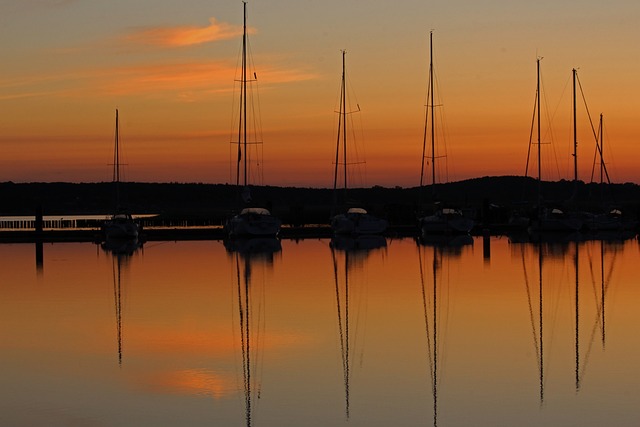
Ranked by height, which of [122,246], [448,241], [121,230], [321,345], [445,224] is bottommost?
[321,345]

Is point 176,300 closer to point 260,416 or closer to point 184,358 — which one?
point 184,358

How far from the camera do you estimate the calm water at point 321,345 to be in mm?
16734

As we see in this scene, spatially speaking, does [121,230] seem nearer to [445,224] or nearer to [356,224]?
[356,224]

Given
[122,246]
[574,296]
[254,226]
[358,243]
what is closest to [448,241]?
[358,243]

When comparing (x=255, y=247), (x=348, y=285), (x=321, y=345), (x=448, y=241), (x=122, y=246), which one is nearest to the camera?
(x=321, y=345)

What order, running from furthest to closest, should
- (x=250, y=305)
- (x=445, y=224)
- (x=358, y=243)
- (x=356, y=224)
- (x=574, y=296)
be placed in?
(x=445, y=224) < (x=356, y=224) < (x=358, y=243) < (x=574, y=296) < (x=250, y=305)

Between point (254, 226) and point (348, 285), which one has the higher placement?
point (254, 226)

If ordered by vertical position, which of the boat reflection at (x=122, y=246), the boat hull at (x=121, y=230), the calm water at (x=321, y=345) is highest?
the boat hull at (x=121, y=230)

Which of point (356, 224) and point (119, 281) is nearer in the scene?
point (119, 281)

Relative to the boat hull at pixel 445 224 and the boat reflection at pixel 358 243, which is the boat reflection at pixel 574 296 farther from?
the boat hull at pixel 445 224

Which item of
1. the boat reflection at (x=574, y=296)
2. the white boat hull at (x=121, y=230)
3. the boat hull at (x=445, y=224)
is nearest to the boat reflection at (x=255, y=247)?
the white boat hull at (x=121, y=230)

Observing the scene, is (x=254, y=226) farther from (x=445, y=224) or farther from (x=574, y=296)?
(x=574, y=296)

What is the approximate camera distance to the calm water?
1673 centimetres

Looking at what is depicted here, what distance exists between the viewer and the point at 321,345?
2333 cm
